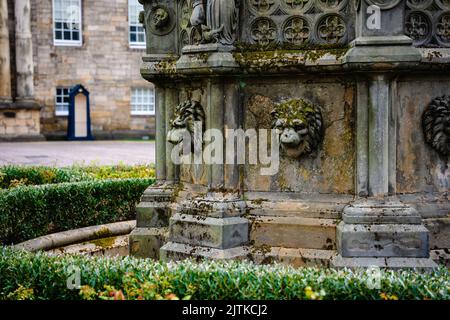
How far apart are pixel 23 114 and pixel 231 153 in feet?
73.7

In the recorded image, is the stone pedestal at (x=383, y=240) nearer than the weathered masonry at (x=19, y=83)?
Yes

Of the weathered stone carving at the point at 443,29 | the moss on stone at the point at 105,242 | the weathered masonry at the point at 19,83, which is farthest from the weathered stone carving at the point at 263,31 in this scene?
the weathered masonry at the point at 19,83

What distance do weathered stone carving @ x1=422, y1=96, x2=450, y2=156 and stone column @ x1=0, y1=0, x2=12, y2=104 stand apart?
2324 cm

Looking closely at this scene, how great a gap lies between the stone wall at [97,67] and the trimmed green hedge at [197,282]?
25257mm

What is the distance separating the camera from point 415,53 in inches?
181

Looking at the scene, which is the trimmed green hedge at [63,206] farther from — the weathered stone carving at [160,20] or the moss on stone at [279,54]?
the moss on stone at [279,54]

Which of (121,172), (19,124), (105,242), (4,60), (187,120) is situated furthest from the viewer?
(4,60)

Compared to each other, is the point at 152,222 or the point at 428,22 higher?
the point at 428,22

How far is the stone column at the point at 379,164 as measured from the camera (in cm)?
462

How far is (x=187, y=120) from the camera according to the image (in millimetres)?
5320

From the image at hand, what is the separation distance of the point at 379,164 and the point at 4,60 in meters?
24.0

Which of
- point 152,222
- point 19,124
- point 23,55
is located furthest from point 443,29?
point 23,55

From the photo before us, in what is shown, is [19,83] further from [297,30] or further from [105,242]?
[297,30]

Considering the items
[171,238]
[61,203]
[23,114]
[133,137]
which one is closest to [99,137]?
[133,137]
